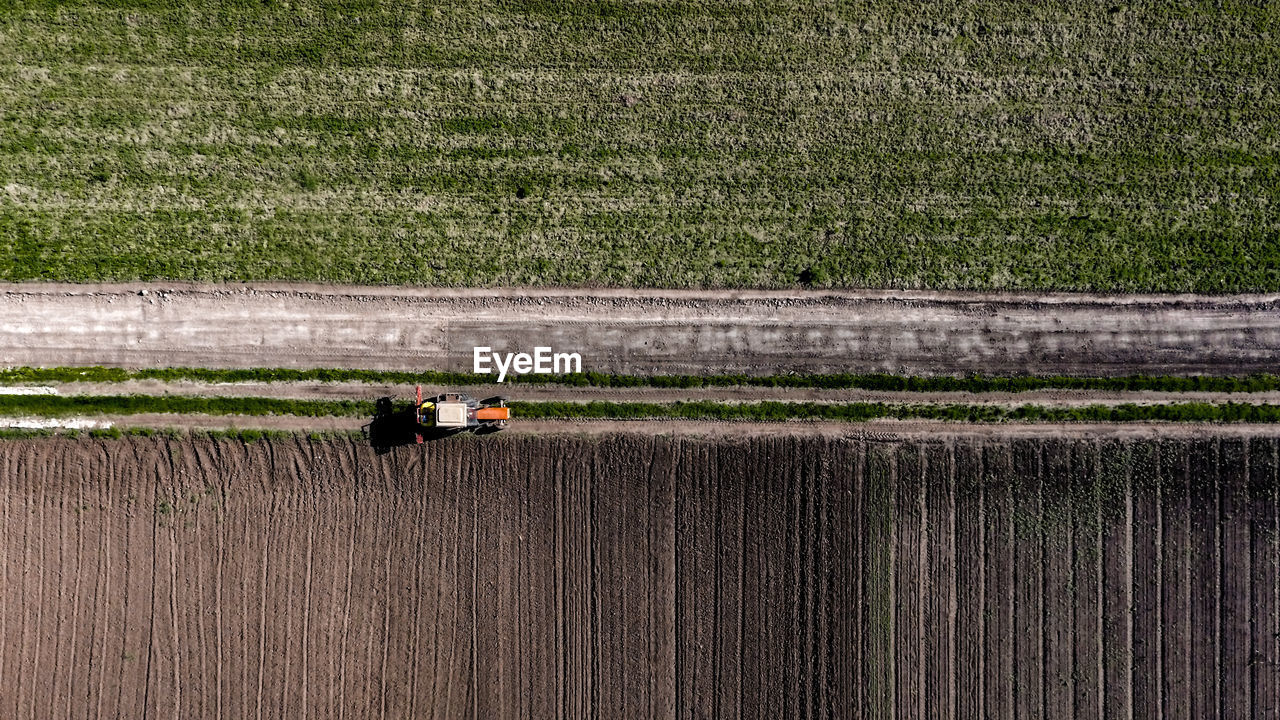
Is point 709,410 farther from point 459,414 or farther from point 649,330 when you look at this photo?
point 459,414

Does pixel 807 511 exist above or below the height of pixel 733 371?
below

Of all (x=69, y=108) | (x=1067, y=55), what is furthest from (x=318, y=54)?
(x=1067, y=55)

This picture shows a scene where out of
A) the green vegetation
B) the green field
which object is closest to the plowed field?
the green vegetation

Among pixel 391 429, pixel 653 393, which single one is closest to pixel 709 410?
pixel 653 393

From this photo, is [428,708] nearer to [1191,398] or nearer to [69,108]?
[69,108]

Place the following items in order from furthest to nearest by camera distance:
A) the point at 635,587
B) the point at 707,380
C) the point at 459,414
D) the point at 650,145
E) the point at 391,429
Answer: the point at 650,145, the point at 707,380, the point at 391,429, the point at 635,587, the point at 459,414

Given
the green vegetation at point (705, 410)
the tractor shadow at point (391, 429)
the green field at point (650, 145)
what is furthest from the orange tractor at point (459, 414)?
the green field at point (650, 145)
